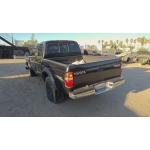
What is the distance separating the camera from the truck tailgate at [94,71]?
114 inches

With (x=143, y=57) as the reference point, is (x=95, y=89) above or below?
below

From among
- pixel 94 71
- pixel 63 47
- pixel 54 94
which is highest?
pixel 63 47

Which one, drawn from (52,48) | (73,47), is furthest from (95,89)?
(73,47)

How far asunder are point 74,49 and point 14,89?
2.98 meters

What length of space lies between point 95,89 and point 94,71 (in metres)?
0.46

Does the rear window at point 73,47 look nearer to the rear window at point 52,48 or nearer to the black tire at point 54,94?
the rear window at point 52,48

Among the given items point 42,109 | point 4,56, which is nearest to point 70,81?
point 42,109

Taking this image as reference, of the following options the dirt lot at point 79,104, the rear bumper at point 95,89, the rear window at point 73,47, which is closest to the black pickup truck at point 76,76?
the rear bumper at point 95,89

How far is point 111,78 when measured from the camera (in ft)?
11.9

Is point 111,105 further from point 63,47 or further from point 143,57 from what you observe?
point 143,57

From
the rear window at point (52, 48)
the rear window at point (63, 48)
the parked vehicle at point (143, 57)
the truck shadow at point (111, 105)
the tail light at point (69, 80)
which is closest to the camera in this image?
the tail light at point (69, 80)

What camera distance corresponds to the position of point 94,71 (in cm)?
316

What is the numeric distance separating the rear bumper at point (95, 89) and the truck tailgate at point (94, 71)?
0.10 metres

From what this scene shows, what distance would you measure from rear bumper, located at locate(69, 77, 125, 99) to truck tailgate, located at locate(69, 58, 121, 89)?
0.10 m
